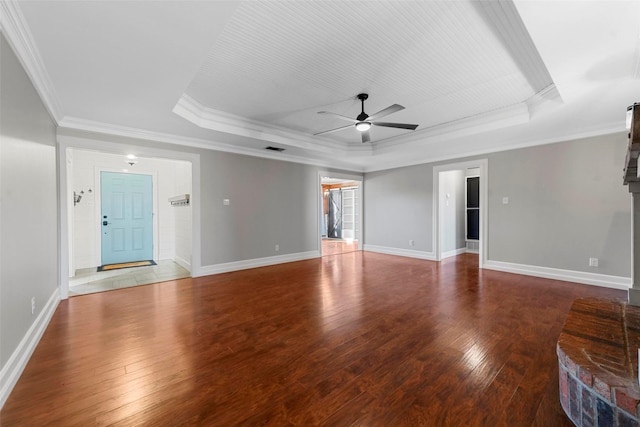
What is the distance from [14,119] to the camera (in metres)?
1.92

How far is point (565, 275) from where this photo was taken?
4.33 m

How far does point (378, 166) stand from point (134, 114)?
218 inches

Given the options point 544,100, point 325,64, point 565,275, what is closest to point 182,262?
point 325,64

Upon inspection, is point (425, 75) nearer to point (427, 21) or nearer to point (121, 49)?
point (427, 21)

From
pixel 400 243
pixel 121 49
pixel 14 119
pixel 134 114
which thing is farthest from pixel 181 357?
pixel 400 243

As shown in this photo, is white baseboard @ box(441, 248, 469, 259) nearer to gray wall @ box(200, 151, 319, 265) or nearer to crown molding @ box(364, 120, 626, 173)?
crown molding @ box(364, 120, 626, 173)

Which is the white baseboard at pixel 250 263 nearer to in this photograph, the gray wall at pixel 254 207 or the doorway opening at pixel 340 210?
the gray wall at pixel 254 207

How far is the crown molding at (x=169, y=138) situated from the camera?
3.62 metres

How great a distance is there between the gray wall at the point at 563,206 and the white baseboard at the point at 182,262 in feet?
19.7

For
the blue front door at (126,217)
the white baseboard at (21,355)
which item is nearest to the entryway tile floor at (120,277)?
the blue front door at (126,217)

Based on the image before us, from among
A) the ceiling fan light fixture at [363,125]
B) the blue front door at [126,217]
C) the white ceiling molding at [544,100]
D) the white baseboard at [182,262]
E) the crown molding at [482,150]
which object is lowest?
the white baseboard at [182,262]

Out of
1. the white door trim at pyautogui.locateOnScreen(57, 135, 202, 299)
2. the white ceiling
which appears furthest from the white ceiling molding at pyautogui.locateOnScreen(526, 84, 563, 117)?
the white door trim at pyautogui.locateOnScreen(57, 135, 202, 299)

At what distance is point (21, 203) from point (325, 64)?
2940mm

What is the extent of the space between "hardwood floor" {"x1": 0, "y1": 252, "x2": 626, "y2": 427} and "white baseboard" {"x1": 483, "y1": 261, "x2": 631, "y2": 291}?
0.27 metres
